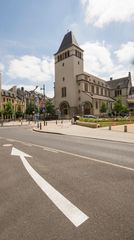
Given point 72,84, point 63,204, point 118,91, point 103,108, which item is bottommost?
point 63,204

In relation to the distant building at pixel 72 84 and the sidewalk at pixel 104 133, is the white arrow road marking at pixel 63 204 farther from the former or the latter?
the distant building at pixel 72 84

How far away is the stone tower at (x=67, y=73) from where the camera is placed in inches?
2731

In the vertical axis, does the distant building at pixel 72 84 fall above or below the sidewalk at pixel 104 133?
above

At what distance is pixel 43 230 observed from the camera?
3.00 m

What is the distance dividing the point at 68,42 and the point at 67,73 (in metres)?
11.8

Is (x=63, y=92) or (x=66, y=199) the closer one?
(x=66, y=199)

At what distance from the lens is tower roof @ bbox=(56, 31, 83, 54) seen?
70.3m

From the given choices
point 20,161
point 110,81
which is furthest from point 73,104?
point 20,161

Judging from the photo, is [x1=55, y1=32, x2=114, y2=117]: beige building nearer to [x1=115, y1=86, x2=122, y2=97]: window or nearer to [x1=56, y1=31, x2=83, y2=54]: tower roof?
[x1=56, y1=31, x2=83, y2=54]: tower roof

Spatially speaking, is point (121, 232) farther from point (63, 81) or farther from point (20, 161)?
point (63, 81)

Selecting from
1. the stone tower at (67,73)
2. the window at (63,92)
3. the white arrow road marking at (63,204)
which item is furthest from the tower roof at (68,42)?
the white arrow road marking at (63,204)

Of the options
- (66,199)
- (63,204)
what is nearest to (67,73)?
(66,199)

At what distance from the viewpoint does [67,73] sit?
71.6m

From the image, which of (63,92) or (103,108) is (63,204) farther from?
(103,108)
